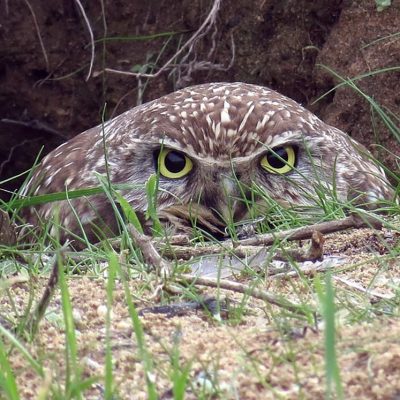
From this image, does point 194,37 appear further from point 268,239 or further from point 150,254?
point 150,254

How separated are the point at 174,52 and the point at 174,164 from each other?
2.29m

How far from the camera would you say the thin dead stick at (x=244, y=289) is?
2193 millimetres

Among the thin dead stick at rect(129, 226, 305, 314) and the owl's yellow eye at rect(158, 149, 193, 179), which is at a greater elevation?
the thin dead stick at rect(129, 226, 305, 314)

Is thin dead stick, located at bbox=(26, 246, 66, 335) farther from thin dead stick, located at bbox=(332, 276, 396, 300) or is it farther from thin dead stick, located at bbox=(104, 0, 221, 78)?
thin dead stick, located at bbox=(104, 0, 221, 78)

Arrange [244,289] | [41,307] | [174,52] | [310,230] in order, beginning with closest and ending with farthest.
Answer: [41,307], [244,289], [310,230], [174,52]

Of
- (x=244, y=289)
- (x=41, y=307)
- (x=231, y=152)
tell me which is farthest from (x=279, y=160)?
(x=41, y=307)

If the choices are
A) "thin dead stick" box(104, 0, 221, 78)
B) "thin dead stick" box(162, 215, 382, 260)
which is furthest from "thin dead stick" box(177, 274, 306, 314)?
"thin dead stick" box(104, 0, 221, 78)

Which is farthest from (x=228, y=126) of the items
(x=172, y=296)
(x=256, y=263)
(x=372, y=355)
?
(x=372, y=355)

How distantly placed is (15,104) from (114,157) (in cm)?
261

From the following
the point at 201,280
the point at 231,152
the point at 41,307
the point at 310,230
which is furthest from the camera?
the point at 231,152

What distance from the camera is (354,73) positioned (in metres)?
5.96

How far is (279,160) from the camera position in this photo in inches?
168

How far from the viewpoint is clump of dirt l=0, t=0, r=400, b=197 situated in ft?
19.6

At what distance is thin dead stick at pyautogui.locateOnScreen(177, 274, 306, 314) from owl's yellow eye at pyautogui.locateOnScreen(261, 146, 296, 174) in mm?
1665
